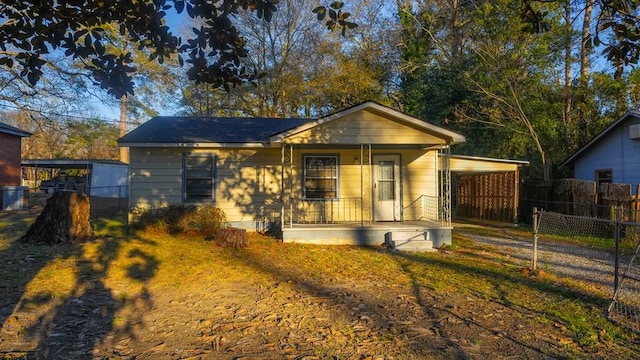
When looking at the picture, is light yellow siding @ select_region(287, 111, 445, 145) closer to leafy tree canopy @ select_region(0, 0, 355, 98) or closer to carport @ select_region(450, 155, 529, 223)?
carport @ select_region(450, 155, 529, 223)

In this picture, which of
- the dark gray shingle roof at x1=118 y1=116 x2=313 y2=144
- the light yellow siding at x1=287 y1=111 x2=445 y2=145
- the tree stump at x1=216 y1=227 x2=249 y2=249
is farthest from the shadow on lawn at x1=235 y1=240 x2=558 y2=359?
the dark gray shingle roof at x1=118 y1=116 x2=313 y2=144

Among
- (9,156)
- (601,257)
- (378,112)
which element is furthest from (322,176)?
(9,156)

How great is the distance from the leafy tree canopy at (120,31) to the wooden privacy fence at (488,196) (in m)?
16.0

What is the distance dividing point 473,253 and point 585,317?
4.92 m

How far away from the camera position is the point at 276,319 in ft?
Answer: 17.7

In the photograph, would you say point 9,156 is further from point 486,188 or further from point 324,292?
point 486,188

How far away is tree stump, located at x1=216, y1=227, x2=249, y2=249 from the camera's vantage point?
34.2 ft

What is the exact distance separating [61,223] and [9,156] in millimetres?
13246

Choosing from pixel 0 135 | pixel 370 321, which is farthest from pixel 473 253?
pixel 0 135

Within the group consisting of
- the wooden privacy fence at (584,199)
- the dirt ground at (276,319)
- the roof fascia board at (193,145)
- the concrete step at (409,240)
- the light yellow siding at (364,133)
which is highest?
the light yellow siding at (364,133)

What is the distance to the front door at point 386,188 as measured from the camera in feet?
43.0

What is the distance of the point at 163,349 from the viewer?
14.5ft

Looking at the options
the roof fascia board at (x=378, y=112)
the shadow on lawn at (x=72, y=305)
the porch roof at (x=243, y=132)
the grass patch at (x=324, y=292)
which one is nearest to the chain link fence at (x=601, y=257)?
the grass patch at (x=324, y=292)

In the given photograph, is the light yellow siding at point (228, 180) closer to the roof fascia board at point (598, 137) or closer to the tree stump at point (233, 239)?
the tree stump at point (233, 239)
